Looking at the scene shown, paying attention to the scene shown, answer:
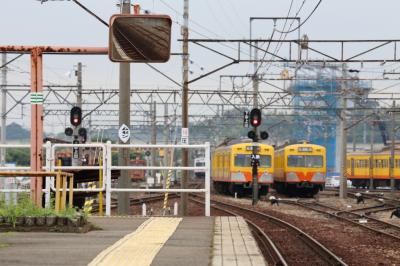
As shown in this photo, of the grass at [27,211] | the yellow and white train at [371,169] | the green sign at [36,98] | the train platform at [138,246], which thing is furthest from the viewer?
the yellow and white train at [371,169]

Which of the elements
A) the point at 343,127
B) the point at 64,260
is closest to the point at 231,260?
the point at 64,260

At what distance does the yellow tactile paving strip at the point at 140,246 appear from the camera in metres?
8.99

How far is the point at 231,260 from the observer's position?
9.64 metres

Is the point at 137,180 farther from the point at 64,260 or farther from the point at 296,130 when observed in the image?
the point at 64,260

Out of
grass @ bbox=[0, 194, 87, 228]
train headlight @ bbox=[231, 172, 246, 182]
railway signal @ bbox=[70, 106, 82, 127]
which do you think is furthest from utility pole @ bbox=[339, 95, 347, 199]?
grass @ bbox=[0, 194, 87, 228]

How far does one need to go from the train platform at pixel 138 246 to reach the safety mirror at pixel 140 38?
2.76 metres

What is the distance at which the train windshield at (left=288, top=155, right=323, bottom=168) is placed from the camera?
4500cm

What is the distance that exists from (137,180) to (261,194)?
31321mm

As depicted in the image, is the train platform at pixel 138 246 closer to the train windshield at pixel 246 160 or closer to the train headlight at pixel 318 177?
the train windshield at pixel 246 160

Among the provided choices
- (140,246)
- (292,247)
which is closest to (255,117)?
(292,247)

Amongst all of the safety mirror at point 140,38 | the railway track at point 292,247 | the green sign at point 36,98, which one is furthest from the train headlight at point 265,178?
the safety mirror at point 140,38

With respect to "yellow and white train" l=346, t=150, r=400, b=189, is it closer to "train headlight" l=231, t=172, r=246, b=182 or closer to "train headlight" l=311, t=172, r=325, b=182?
"train headlight" l=311, t=172, r=325, b=182

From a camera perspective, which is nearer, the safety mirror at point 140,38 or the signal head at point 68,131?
the safety mirror at point 140,38

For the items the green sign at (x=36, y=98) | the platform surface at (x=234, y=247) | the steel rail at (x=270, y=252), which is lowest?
the steel rail at (x=270, y=252)
